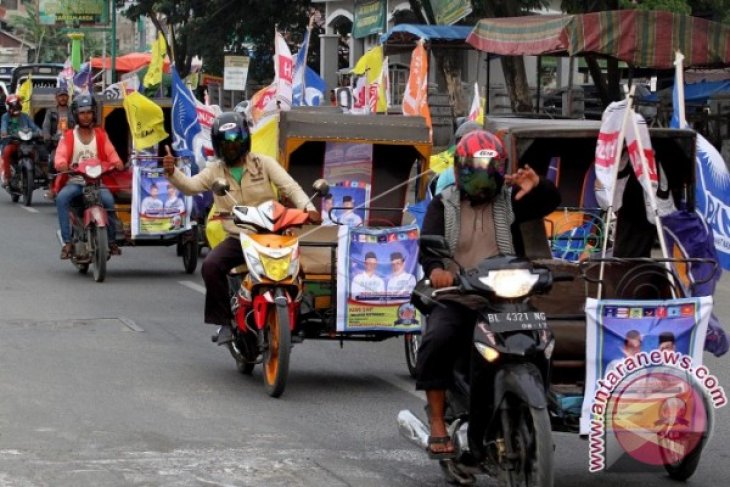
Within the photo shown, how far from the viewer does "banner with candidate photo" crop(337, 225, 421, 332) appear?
9945 mm

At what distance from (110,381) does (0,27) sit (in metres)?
130

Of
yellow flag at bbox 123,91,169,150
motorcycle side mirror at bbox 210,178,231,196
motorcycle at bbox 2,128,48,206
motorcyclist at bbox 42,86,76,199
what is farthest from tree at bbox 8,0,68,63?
motorcycle side mirror at bbox 210,178,231,196

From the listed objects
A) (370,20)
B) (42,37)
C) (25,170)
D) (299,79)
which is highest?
(42,37)

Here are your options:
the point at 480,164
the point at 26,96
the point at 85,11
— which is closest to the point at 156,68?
the point at 26,96

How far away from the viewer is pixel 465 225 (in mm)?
7191

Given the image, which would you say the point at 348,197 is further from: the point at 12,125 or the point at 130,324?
the point at 12,125

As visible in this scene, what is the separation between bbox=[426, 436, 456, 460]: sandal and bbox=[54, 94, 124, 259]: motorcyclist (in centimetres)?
950

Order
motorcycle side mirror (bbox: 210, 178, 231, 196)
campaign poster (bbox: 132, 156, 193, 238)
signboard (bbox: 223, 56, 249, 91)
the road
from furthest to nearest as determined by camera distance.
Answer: signboard (bbox: 223, 56, 249, 91) → campaign poster (bbox: 132, 156, 193, 238) → motorcycle side mirror (bbox: 210, 178, 231, 196) → the road

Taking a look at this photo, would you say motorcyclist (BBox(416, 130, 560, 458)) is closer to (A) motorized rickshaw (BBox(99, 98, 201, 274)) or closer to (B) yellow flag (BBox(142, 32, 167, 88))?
(A) motorized rickshaw (BBox(99, 98, 201, 274))

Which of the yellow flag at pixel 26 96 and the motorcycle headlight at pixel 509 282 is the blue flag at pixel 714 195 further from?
the yellow flag at pixel 26 96

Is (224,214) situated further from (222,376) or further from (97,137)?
(97,137)

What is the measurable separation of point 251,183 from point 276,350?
4.98ft

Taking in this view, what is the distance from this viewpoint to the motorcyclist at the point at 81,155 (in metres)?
16.0

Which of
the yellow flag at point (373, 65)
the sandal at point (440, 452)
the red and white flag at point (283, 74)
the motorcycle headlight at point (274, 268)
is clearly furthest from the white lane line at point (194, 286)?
the sandal at point (440, 452)
